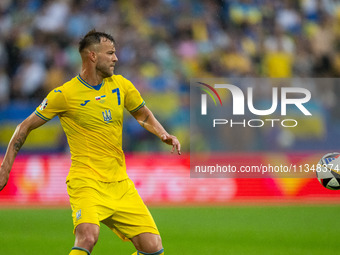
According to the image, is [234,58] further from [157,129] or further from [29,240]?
[157,129]

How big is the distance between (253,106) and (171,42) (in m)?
3.71

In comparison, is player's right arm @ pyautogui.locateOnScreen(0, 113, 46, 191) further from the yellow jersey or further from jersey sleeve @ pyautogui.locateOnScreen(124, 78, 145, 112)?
jersey sleeve @ pyautogui.locateOnScreen(124, 78, 145, 112)

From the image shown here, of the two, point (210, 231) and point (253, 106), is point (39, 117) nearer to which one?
point (210, 231)

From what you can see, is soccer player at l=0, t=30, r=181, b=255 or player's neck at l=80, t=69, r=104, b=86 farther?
player's neck at l=80, t=69, r=104, b=86

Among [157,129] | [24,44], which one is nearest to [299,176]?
[24,44]

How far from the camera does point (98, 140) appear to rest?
18.7 ft

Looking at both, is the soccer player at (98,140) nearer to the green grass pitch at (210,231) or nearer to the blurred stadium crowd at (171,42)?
the green grass pitch at (210,231)

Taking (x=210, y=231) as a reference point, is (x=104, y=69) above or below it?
above

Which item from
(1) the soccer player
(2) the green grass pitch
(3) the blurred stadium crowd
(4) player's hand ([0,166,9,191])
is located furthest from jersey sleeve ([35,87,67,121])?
(3) the blurred stadium crowd

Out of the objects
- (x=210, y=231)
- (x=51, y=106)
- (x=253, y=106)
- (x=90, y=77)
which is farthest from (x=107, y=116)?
(x=253, y=106)

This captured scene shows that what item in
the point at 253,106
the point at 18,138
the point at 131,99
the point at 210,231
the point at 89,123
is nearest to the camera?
the point at 18,138

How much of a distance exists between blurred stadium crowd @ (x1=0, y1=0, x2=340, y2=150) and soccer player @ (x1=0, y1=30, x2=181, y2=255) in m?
8.53

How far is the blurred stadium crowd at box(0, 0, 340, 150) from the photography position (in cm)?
1543

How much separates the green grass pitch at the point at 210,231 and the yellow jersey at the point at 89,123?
3.04m
